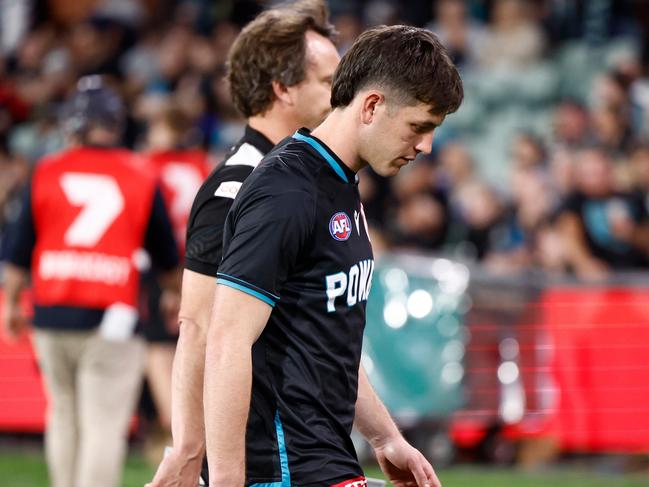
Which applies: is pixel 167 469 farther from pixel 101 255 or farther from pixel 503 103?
pixel 503 103

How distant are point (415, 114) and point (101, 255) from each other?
3575mm

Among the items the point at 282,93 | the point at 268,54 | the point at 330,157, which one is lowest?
the point at 330,157

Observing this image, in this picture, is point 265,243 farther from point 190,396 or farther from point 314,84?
point 314,84

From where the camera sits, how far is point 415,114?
3113 mm

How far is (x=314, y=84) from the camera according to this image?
3877 mm

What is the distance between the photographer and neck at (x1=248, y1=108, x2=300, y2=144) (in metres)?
3.86

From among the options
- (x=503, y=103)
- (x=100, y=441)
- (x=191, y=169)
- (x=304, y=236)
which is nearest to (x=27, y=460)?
(x=191, y=169)

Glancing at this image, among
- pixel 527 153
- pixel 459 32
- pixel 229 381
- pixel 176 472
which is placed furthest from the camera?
pixel 459 32

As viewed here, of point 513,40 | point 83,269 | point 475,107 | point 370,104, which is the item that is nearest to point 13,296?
point 83,269

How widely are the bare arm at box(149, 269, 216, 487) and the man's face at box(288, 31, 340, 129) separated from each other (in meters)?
0.69

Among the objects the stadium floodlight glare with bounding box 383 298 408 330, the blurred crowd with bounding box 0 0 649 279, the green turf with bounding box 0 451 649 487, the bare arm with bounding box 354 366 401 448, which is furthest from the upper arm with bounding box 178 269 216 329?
the stadium floodlight glare with bounding box 383 298 408 330

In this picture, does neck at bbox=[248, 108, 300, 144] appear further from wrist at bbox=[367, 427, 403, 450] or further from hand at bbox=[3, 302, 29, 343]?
hand at bbox=[3, 302, 29, 343]

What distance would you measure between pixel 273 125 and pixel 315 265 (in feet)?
2.95

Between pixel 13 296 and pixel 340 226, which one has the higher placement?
pixel 340 226
